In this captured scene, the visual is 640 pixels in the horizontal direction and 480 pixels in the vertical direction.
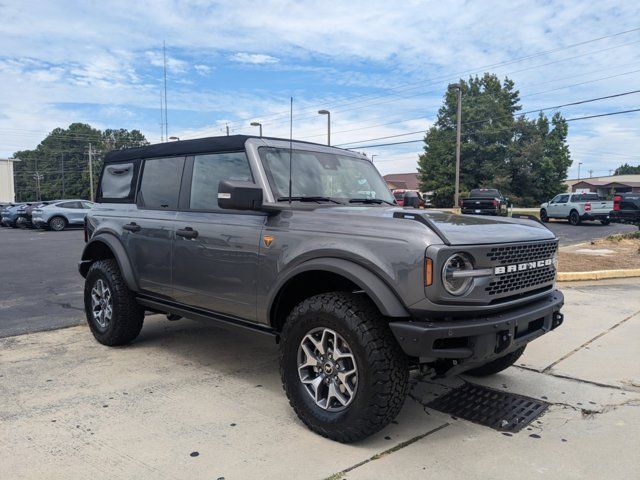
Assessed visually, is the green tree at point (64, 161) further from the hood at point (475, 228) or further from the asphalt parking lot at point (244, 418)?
the hood at point (475, 228)

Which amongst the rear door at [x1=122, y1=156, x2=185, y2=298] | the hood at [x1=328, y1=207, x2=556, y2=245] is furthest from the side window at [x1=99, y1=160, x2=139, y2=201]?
the hood at [x1=328, y1=207, x2=556, y2=245]

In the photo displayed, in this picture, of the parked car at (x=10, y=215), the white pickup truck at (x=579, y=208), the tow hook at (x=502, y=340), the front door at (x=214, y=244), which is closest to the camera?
the tow hook at (x=502, y=340)

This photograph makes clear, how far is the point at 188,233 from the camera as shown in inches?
165

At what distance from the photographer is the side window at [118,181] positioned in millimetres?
5199

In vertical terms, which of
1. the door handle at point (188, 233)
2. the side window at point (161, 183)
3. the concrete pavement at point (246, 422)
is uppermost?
the side window at point (161, 183)

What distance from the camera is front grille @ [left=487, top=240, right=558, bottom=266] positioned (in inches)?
123

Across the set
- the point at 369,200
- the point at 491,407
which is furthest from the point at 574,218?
the point at 491,407

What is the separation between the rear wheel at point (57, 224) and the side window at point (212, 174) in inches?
917

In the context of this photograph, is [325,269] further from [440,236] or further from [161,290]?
[161,290]

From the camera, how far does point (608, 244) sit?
48.9 ft

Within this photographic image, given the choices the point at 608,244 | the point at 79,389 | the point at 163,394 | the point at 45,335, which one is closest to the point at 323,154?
the point at 163,394

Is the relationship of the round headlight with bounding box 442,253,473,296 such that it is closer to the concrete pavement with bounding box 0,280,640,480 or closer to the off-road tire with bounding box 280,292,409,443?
the off-road tire with bounding box 280,292,409,443

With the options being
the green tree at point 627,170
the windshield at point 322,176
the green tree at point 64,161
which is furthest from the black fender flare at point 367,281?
the green tree at point 627,170

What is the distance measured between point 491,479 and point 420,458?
41 centimetres
